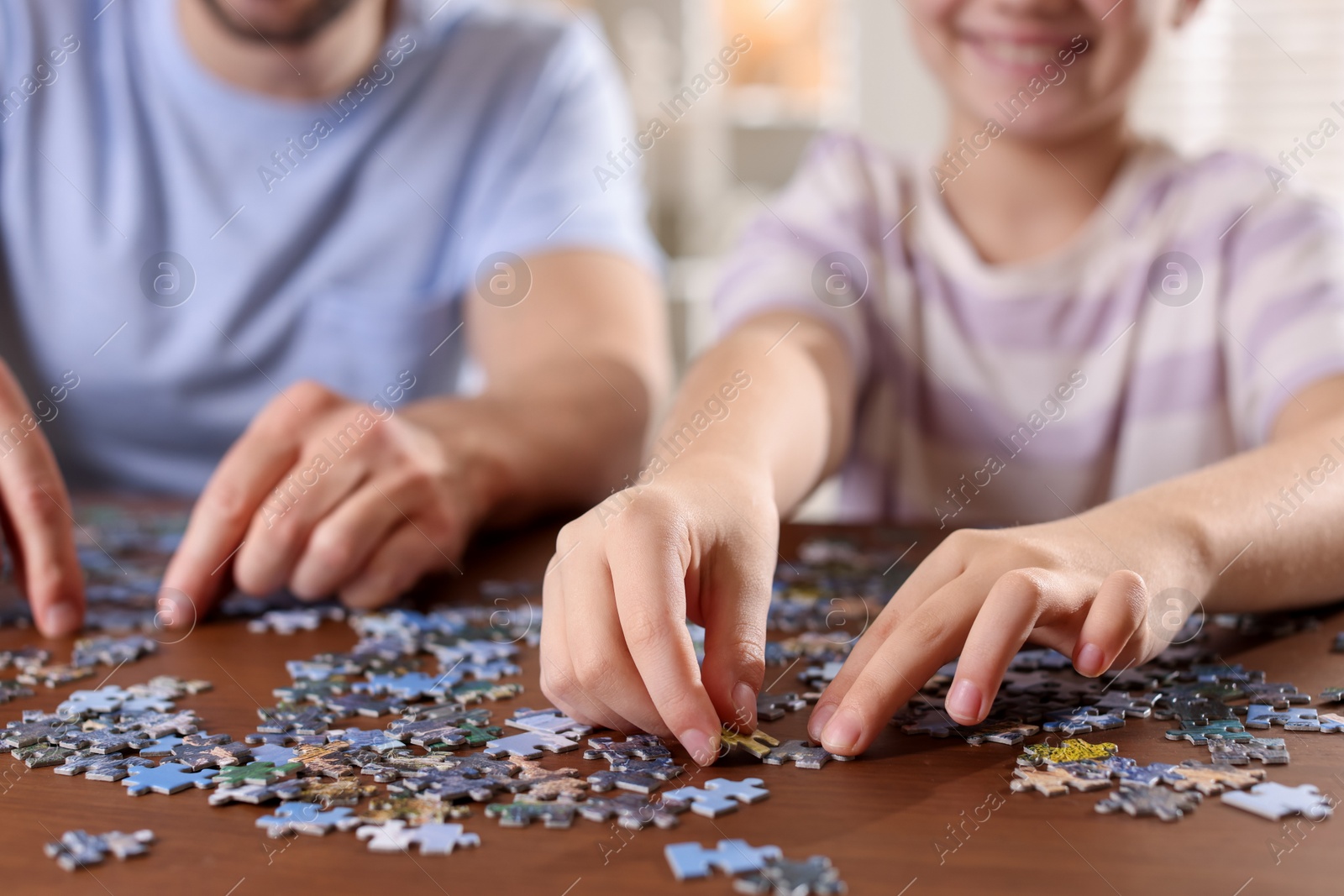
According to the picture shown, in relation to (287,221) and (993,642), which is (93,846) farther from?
(287,221)

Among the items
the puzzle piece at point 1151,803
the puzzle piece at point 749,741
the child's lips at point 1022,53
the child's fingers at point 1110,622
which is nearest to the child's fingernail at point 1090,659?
the child's fingers at point 1110,622

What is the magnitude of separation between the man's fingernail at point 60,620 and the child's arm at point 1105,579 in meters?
0.76

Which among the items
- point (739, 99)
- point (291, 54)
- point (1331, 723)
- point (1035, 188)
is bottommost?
point (1331, 723)

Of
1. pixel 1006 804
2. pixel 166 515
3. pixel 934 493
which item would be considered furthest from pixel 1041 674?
pixel 166 515

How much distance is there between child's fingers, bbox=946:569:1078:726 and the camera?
2.54 feet

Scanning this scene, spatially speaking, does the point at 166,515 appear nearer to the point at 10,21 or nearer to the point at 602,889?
the point at 10,21

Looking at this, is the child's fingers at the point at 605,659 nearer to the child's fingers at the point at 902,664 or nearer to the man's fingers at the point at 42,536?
the child's fingers at the point at 902,664

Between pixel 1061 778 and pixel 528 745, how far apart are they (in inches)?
13.9

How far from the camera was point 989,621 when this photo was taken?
78 cm

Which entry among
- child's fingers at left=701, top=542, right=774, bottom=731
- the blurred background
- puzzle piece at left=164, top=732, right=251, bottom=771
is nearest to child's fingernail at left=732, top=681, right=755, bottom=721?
child's fingers at left=701, top=542, right=774, bottom=731

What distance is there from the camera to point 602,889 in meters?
0.61

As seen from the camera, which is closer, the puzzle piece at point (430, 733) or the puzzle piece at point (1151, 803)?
the puzzle piece at point (1151, 803)

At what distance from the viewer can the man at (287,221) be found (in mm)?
1785

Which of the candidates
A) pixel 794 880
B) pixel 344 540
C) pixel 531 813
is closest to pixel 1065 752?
pixel 794 880
